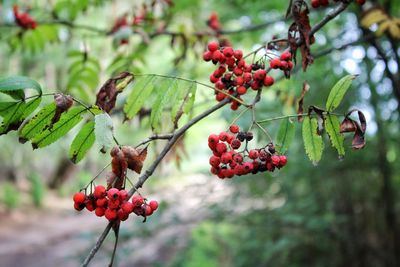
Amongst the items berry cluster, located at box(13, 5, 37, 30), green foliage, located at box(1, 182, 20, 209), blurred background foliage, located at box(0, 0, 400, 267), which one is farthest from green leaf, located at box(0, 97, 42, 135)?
green foliage, located at box(1, 182, 20, 209)

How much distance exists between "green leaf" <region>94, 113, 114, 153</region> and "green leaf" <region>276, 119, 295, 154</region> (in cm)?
73

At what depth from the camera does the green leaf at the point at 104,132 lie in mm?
1175

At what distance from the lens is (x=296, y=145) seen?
517 centimetres

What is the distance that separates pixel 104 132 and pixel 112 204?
0.76 feet

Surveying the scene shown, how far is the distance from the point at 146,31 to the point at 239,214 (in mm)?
2678

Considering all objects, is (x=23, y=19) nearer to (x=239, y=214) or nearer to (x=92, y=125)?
(x=92, y=125)

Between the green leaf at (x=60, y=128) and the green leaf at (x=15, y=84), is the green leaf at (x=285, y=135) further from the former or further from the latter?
the green leaf at (x=15, y=84)

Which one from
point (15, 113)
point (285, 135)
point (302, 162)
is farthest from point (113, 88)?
point (302, 162)

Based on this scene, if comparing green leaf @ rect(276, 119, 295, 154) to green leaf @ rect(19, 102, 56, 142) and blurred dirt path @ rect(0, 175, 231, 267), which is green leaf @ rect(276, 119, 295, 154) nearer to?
green leaf @ rect(19, 102, 56, 142)

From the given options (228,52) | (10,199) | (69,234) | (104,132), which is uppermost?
(10,199)

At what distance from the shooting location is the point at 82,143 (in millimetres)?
1396

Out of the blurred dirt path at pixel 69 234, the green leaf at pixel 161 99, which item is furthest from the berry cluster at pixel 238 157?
the blurred dirt path at pixel 69 234

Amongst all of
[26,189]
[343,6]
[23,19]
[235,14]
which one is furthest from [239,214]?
[26,189]

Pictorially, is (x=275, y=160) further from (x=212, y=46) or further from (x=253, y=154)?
(x=212, y=46)
